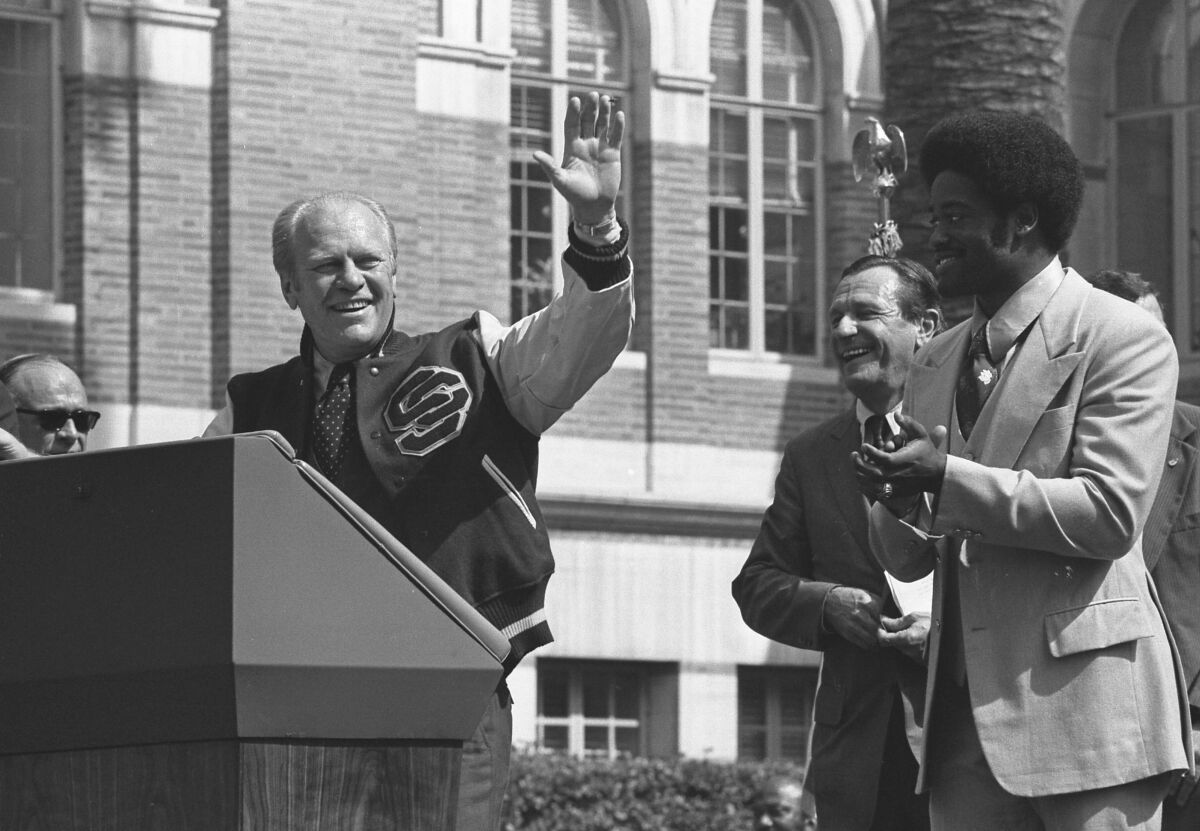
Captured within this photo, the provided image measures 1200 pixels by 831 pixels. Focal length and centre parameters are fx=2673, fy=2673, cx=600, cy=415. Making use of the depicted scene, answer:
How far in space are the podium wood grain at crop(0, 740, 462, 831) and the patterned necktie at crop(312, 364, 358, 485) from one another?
140 cm

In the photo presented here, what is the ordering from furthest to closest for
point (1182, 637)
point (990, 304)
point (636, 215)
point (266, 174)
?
1. point (636, 215)
2. point (266, 174)
3. point (1182, 637)
4. point (990, 304)

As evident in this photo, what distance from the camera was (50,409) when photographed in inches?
306

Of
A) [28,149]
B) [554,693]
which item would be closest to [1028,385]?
[28,149]

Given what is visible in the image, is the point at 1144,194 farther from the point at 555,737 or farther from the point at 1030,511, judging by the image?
the point at 1030,511

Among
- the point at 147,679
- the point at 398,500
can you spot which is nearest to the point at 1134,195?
the point at 398,500

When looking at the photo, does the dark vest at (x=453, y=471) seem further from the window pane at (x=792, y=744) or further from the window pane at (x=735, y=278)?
the window pane at (x=792, y=744)

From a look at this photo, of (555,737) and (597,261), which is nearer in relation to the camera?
(597,261)

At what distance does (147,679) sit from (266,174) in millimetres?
15931

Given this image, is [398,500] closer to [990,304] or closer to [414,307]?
[990,304]

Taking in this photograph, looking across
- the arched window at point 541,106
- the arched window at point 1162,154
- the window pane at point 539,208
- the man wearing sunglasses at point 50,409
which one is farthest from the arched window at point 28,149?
the man wearing sunglasses at point 50,409

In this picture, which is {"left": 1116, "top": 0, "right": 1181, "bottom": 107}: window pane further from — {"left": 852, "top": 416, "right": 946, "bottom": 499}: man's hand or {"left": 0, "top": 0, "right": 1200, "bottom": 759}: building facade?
{"left": 852, "top": 416, "right": 946, "bottom": 499}: man's hand

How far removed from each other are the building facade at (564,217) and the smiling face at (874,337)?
1301 cm

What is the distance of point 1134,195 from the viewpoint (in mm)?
23891

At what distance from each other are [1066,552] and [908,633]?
1538 mm
